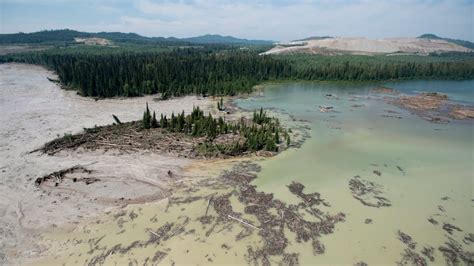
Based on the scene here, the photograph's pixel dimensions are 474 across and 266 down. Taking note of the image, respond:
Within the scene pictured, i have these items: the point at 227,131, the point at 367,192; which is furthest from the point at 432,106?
the point at 227,131

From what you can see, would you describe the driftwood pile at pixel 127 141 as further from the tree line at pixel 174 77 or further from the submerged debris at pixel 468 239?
the tree line at pixel 174 77

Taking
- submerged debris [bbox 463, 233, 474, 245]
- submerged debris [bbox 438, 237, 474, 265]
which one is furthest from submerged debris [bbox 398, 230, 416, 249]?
submerged debris [bbox 463, 233, 474, 245]

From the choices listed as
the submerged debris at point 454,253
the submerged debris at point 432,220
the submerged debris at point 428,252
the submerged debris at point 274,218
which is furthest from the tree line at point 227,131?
the submerged debris at point 454,253

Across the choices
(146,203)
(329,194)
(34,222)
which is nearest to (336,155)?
(329,194)

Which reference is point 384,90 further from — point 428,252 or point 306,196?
point 428,252

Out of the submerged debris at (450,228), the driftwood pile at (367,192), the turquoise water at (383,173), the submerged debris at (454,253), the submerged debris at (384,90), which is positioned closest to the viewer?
the submerged debris at (454,253)

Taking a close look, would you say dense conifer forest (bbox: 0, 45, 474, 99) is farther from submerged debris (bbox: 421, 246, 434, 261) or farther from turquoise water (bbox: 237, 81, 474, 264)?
submerged debris (bbox: 421, 246, 434, 261)
